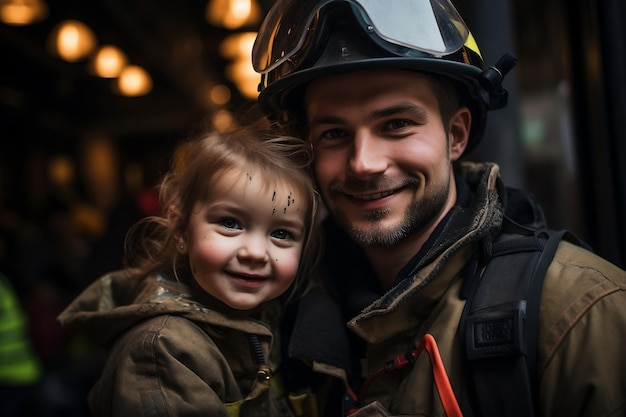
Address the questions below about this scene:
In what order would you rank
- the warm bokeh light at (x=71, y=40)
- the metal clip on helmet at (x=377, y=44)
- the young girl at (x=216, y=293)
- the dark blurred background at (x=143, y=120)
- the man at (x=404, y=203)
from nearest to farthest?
the man at (x=404, y=203), the young girl at (x=216, y=293), the metal clip on helmet at (x=377, y=44), the dark blurred background at (x=143, y=120), the warm bokeh light at (x=71, y=40)

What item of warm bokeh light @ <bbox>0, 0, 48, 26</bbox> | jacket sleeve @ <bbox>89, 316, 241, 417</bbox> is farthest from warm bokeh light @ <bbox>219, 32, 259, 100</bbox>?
jacket sleeve @ <bbox>89, 316, 241, 417</bbox>

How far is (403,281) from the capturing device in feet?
6.35

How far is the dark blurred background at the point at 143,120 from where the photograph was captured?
267 centimetres

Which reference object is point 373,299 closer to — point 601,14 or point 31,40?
point 601,14

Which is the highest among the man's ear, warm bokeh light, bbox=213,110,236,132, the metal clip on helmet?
the metal clip on helmet

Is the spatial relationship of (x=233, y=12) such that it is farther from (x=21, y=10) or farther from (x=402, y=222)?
(x=402, y=222)

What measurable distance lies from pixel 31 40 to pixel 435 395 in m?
6.93

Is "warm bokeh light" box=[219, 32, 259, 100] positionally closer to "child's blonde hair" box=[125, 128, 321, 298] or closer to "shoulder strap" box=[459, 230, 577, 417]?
"child's blonde hair" box=[125, 128, 321, 298]

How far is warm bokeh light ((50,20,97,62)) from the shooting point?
6559 millimetres

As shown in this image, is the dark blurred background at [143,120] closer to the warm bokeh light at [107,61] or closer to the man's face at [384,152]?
the warm bokeh light at [107,61]

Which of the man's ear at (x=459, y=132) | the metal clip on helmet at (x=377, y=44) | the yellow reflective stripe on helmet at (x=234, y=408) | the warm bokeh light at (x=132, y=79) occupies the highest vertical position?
the warm bokeh light at (x=132, y=79)

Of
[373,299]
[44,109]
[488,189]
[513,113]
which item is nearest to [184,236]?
[373,299]

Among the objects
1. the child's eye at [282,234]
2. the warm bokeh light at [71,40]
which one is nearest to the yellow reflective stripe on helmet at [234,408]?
the child's eye at [282,234]

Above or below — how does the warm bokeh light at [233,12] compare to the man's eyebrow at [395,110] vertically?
above
